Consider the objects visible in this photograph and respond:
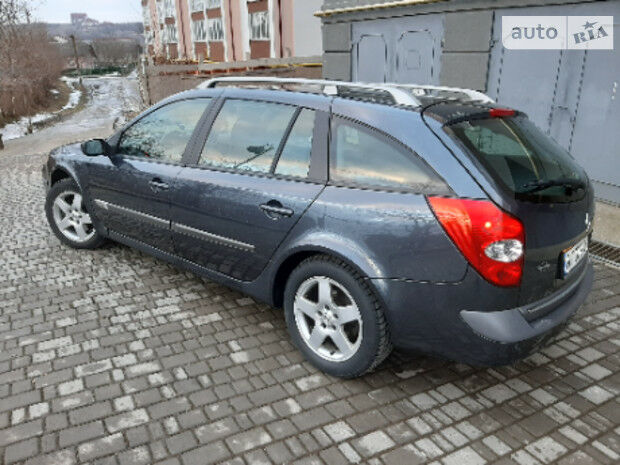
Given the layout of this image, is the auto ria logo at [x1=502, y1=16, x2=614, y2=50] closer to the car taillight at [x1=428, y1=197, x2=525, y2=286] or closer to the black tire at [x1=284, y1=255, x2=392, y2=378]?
the car taillight at [x1=428, y1=197, x2=525, y2=286]

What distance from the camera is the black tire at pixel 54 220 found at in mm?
4820

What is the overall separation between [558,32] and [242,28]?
25.2m

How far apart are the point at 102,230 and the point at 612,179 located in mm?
6149

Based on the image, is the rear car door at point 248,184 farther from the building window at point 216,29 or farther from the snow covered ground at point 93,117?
the building window at point 216,29

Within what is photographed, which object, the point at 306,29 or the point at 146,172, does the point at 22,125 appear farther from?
the point at 146,172

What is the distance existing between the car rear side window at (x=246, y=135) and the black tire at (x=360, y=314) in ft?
2.34

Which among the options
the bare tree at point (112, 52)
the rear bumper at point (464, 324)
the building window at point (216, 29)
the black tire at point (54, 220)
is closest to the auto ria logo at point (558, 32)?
the rear bumper at point (464, 324)

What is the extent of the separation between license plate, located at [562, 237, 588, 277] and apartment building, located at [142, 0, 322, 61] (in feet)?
62.7

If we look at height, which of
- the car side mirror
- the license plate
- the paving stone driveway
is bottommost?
the paving stone driveway

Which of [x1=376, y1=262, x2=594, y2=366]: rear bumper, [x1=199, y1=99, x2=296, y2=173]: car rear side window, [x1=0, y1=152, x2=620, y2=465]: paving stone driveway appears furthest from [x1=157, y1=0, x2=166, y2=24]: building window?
[x1=376, y1=262, x2=594, y2=366]: rear bumper

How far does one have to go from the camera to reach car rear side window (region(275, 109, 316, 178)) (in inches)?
119

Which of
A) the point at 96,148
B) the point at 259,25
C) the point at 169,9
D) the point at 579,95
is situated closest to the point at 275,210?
the point at 96,148

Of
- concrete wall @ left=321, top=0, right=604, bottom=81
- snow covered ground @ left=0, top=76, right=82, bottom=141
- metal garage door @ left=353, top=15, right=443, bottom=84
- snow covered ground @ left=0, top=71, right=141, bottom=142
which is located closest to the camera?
concrete wall @ left=321, top=0, right=604, bottom=81

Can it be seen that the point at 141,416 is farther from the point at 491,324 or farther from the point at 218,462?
the point at 491,324
